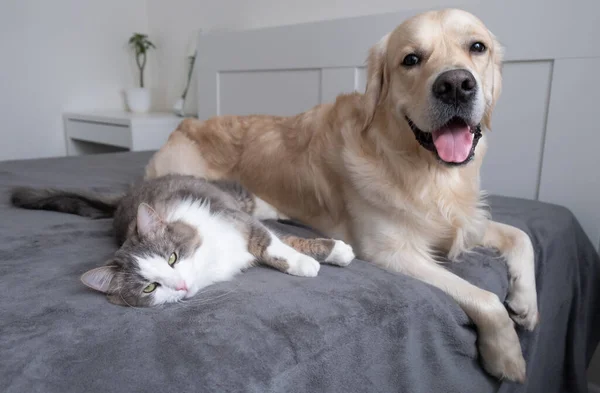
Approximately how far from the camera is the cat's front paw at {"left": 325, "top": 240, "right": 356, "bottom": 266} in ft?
3.78

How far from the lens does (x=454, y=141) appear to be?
1137 millimetres

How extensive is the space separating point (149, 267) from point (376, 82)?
2.72 feet

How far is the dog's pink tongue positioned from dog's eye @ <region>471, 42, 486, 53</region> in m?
0.23

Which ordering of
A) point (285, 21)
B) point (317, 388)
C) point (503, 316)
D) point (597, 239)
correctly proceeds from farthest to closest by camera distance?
point (285, 21) < point (597, 239) < point (503, 316) < point (317, 388)

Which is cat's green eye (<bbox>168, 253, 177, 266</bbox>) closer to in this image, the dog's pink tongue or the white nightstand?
the dog's pink tongue

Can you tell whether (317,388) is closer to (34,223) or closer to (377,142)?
→ (377,142)

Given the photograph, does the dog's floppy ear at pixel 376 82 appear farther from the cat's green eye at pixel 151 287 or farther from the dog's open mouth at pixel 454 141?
the cat's green eye at pixel 151 287

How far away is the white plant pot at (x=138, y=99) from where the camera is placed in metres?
3.81

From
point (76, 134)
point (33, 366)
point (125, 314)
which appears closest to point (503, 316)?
point (125, 314)

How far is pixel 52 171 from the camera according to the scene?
2164mm

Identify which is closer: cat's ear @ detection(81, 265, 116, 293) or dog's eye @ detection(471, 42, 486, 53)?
cat's ear @ detection(81, 265, 116, 293)

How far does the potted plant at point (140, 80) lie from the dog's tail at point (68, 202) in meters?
2.44

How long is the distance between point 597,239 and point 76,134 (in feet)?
12.4

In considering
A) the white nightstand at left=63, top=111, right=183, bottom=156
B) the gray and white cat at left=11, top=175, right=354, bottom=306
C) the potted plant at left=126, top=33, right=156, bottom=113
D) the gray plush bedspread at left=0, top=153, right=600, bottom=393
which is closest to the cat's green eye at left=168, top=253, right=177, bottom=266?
the gray and white cat at left=11, top=175, right=354, bottom=306
